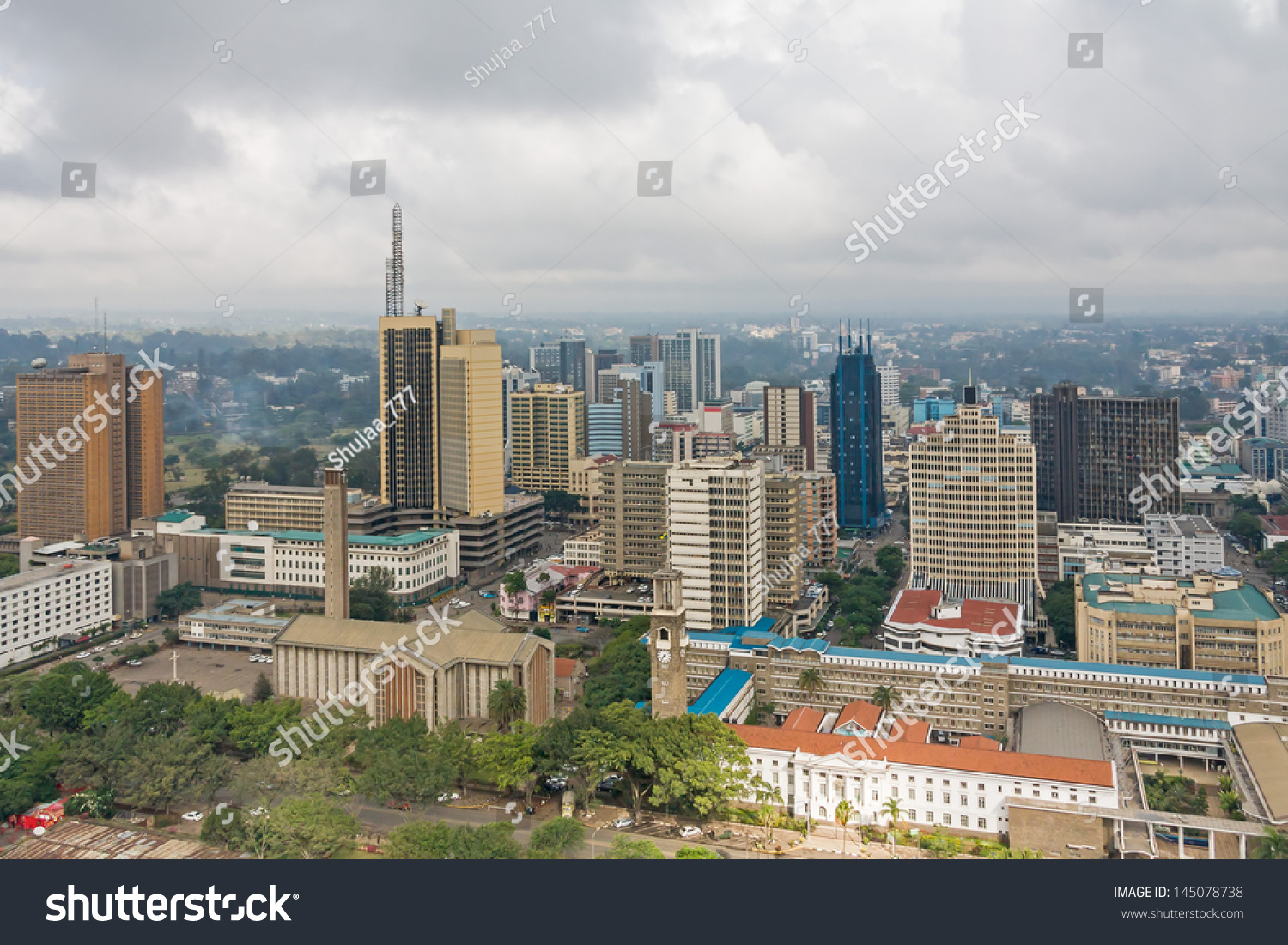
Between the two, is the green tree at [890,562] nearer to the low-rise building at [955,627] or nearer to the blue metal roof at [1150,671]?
the low-rise building at [955,627]

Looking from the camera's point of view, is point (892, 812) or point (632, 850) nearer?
point (632, 850)

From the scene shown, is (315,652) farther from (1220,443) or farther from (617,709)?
(1220,443)

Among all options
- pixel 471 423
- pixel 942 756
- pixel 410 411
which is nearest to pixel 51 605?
pixel 410 411

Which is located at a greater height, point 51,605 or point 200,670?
point 51,605

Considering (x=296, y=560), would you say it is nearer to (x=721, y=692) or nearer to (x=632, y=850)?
(x=721, y=692)

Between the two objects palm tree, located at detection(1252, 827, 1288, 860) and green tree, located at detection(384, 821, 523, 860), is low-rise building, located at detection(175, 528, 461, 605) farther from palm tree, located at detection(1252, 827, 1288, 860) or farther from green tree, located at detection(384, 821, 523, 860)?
palm tree, located at detection(1252, 827, 1288, 860)

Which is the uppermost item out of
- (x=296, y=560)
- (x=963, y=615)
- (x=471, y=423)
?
(x=471, y=423)
